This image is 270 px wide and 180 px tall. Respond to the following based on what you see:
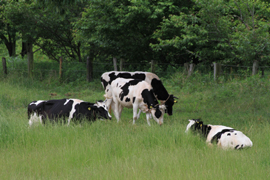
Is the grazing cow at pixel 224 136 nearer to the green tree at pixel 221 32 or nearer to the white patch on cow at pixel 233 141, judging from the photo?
the white patch on cow at pixel 233 141

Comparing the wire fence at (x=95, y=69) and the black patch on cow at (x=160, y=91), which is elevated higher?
the wire fence at (x=95, y=69)

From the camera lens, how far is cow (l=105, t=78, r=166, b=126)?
9.14 m

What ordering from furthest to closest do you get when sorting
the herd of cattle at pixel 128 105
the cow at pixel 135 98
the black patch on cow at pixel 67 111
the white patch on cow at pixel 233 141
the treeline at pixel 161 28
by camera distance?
the treeline at pixel 161 28, the cow at pixel 135 98, the black patch on cow at pixel 67 111, the herd of cattle at pixel 128 105, the white patch on cow at pixel 233 141

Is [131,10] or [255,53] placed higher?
[131,10]

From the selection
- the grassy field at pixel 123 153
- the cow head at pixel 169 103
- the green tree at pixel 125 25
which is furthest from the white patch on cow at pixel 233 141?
the green tree at pixel 125 25

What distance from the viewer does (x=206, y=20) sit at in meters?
14.6

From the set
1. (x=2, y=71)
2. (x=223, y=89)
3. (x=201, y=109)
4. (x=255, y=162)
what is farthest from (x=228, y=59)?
(x=2, y=71)

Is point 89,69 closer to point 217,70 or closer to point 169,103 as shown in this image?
point 217,70

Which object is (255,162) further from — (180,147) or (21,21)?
(21,21)

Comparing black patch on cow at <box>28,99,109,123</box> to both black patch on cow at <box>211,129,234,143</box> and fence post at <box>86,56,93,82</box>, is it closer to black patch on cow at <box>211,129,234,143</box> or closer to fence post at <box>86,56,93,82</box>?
black patch on cow at <box>211,129,234,143</box>

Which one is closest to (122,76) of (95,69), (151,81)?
(151,81)

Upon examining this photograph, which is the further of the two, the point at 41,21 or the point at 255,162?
the point at 41,21

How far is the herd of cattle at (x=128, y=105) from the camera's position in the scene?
21.9ft

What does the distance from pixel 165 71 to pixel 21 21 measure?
8.82 metres
